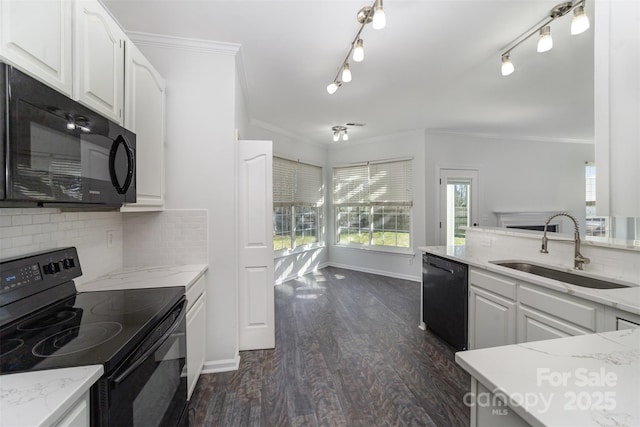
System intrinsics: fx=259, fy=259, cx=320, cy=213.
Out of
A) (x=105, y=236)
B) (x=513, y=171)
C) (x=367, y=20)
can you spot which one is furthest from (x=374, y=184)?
(x=105, y=236)

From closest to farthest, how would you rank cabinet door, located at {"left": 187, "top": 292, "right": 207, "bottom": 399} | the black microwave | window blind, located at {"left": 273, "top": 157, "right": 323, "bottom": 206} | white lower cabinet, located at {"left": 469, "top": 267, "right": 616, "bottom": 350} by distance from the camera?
1. the black microwave
2. white lower cabinet, located at {"left": 469, "top": 267, "right": 616, "bottom": 350}
3. cabinet door, located at {"left": 187, "top": 292, "right": 207, "bottom": 399}
4. window blind, located at {"left": 273, "top": 157, "right": 323, "bottom": 206}

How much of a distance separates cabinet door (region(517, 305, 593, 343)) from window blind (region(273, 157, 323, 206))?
134 inches

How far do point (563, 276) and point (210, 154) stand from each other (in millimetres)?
2983

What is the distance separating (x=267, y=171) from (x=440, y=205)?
356 centimetres

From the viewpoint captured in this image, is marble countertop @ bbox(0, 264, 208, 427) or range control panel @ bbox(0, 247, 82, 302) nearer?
marble countertop @ bbox(0, 264, 208, 427)

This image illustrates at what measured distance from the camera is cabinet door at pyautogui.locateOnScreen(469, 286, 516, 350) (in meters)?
1.89

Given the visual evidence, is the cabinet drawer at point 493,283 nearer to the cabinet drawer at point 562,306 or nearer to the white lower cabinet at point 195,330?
the cabinet drawer at point 562,306

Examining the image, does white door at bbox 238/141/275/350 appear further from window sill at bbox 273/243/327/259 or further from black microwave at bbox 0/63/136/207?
window sill at bbox 273/243/327/259

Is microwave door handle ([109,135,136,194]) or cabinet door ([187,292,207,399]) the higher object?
microwave door handle ([109,135,136,194])

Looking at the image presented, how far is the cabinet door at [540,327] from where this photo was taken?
152cm

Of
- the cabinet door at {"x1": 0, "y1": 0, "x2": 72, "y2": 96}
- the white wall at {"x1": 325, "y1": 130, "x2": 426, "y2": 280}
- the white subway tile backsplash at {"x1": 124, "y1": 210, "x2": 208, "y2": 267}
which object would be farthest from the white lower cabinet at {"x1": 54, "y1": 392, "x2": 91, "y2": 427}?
the white wall at {"x1": 325, "y1": 130, "x2": 426, "y2": 280}

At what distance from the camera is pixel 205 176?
7.12ft

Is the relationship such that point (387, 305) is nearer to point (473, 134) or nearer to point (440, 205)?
point (440, 205)

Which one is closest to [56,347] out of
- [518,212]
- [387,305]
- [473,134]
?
[387,305]
